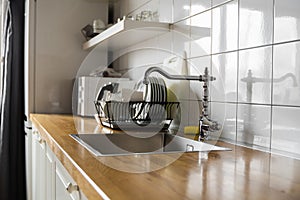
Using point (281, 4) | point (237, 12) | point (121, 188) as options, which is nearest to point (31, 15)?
point (237, 12)

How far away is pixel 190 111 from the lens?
63.2 inches

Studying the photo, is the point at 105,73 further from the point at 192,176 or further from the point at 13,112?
the point at 192,176

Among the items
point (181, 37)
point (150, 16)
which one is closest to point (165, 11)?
point (150, 16)

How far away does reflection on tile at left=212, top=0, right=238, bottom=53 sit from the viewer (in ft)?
4.28

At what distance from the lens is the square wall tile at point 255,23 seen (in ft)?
3.72

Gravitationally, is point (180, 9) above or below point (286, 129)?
above

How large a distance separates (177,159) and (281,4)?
0.59 m

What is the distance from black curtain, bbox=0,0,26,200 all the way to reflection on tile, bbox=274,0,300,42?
7.68 feet

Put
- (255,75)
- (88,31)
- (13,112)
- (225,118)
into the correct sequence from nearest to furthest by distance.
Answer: (255,75)
(225,118)
(88,31)
(13,112)

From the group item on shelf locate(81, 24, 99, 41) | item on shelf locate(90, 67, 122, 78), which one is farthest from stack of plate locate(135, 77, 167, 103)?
item on shelf locate(81, 24, 99, 41)

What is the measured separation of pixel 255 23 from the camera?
119 cm

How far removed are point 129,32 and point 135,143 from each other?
0.69m

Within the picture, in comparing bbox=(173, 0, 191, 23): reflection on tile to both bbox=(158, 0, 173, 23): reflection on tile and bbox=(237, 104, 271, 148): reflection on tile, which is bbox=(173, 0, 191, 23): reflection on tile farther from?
bbox=(237, 104, 271, 148): reflection on tile

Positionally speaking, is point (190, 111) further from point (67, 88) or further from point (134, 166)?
point (67, 88)
